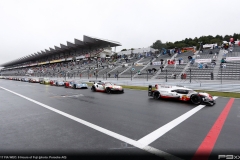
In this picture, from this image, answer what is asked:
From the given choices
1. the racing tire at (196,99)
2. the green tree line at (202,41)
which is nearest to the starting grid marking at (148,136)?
the racing tire at (196,99)

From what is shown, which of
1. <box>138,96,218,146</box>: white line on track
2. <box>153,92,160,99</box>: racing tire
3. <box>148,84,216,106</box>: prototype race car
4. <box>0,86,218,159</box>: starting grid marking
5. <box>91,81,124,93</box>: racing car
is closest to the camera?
<box>0,86,218,159</box>: starting grid marking

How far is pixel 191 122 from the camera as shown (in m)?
5.31

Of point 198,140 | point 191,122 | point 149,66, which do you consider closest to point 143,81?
point 149,66

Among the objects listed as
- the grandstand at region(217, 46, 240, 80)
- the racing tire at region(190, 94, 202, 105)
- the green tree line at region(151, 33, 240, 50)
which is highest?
the green tree line at region(151, 33, 240, 50)

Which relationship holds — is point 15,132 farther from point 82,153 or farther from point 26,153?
point 82,153

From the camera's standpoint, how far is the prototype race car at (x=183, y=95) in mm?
8281

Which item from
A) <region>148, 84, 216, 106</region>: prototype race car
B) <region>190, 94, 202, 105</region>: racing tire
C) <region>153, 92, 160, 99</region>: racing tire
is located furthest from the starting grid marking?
<region>153, 92, 160, 99</region>: racing tire

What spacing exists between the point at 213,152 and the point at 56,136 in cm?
349

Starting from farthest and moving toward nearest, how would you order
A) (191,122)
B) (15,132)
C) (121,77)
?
(121,77) → (191,122) → (15,132)

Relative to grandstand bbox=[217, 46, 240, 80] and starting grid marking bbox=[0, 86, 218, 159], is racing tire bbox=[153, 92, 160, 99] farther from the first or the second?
grandstand bbox=[217, 46, 240, 80]

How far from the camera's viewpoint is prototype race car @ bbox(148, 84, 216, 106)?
27.2ft

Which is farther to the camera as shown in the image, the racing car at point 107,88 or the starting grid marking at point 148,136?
the racing car at point 107,88

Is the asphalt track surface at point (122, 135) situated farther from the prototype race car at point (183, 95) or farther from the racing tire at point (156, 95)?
the racing tire at point (156, 95)

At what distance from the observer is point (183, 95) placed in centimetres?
895
